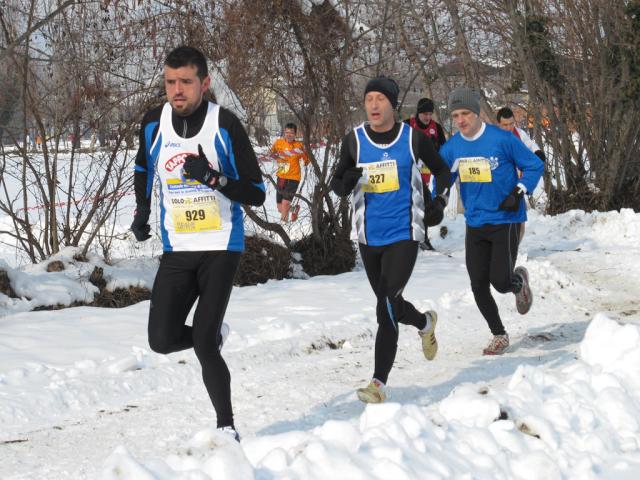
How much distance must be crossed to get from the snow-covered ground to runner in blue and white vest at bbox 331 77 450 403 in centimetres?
57

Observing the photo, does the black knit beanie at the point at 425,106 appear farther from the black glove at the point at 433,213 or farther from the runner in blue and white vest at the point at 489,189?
the black glove at the point at 433,213

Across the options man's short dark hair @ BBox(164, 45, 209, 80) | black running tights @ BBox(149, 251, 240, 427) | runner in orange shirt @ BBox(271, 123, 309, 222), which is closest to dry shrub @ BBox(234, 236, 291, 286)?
runner in orange shirt @ BBox(271, 123, 309, 222)

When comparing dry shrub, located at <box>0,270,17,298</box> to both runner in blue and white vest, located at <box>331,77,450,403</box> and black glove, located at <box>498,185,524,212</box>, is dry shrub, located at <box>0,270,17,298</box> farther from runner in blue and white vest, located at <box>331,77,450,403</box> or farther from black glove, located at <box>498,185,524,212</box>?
black glove, located at <box>498,185,524,212</box>

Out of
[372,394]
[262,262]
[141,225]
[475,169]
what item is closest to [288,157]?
[262,262]

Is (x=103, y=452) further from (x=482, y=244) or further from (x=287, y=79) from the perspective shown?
(x=287, y=79)

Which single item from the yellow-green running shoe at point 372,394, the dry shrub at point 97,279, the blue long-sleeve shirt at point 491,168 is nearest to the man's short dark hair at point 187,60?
the yellow-green running shoe at point 372,394

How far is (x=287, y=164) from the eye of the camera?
995 cm

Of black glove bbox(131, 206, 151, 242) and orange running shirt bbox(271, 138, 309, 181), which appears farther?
orange running shirt bbox(271, 138, 309, 181)

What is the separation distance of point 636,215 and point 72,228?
27.2 ft

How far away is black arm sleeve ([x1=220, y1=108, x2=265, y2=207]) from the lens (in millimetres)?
4289

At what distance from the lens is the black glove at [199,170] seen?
4086 mm

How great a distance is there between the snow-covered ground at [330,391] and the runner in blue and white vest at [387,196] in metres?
0.57

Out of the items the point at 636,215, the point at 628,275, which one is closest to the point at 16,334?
the point at 628,275

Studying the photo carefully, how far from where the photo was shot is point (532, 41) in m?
15.2
